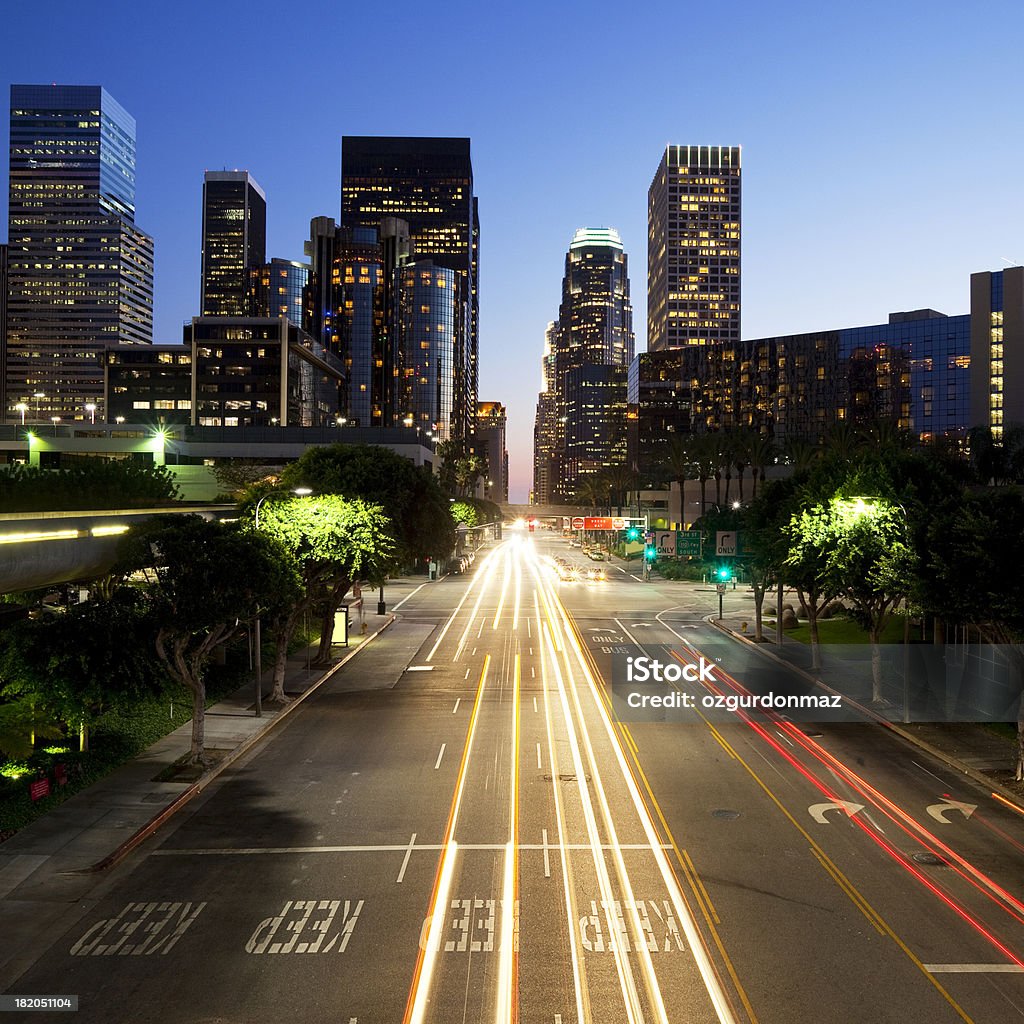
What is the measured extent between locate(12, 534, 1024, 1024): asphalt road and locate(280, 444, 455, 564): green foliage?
20.8 meters

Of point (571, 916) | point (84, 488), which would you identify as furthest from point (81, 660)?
point (84, 488)

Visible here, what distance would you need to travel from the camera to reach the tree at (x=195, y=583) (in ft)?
83.8

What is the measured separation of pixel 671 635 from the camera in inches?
2226

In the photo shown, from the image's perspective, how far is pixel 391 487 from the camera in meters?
51.5

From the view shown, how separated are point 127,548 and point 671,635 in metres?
38.1

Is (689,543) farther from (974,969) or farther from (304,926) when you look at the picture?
(304,926)

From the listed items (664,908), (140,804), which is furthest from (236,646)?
(664,908)

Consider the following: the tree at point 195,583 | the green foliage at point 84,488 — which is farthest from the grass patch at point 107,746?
the green foliage at point 84,488

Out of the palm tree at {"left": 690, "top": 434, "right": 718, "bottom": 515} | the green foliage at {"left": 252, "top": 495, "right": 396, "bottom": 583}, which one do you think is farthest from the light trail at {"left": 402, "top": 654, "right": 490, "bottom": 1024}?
the palm tree at {"left": 690, "top": 434, "right": 718, "bottom": 515}

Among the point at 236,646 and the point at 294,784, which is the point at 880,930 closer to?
the point at 294,784

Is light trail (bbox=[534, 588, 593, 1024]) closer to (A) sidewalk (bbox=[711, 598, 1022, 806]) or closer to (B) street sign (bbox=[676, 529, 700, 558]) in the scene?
(A) sidewalk (bbox=[711, 598, 1022, 806])

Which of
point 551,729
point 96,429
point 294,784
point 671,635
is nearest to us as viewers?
point 294,784

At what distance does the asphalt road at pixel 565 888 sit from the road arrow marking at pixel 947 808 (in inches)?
6.4

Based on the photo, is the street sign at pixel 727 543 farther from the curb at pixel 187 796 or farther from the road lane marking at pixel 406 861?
the road lane marking at pixel 406 861
